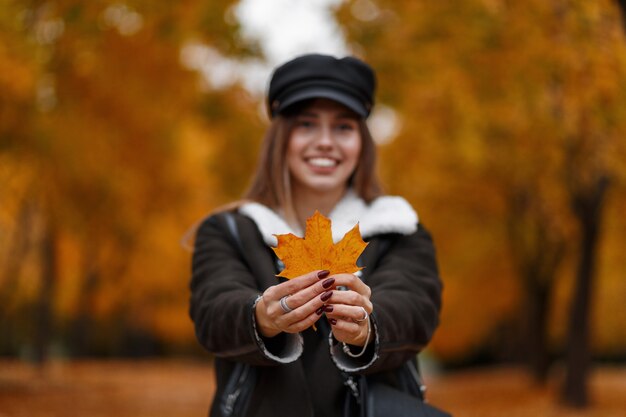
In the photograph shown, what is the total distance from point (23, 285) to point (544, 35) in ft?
65.7

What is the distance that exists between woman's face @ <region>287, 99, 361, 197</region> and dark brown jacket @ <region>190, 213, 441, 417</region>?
10.3 inches

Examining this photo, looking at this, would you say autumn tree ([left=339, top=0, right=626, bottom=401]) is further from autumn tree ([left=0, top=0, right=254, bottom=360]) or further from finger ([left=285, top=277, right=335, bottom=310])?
finger ([left=285, top=277, right=335, bottom=310])

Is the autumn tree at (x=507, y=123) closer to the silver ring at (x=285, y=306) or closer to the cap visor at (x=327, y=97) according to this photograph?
the cap visor at (x=327, y=97)

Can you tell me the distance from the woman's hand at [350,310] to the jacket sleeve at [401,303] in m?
0.06

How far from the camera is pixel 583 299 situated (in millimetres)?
11398

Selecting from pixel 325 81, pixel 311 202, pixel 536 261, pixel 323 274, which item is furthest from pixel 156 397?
pixel 323 274

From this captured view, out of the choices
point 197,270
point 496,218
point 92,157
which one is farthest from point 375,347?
point 496,218

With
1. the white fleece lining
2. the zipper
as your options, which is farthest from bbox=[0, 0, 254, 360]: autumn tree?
the zipper

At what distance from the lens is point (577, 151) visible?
9.88 meters

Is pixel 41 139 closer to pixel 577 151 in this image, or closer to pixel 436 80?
pixel 436 80

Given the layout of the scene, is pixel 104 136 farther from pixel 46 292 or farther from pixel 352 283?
pixel 352 283

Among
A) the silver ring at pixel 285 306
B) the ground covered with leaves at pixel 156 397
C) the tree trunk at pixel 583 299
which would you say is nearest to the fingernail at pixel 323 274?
the silver ring at pixel 285 306

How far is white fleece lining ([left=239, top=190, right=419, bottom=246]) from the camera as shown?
2.25 meters

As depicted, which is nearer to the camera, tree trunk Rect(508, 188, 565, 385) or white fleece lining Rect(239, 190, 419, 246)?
white fleece lining Rect(239, 190, 419, 246)
